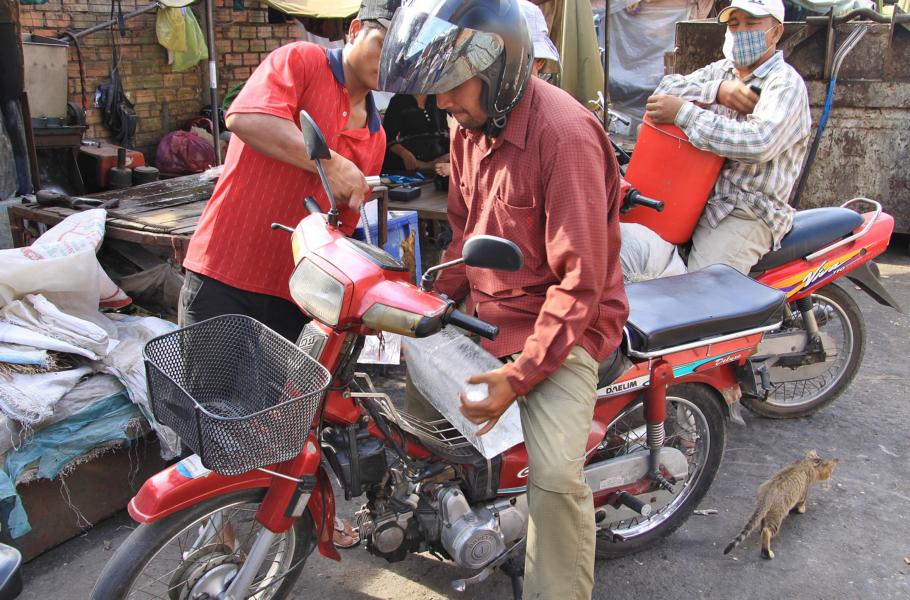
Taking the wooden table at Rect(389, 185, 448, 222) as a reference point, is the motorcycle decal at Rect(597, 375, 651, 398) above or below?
above

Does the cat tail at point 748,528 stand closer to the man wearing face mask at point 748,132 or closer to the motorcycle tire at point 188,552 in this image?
the man wearing face mask at point 748,132

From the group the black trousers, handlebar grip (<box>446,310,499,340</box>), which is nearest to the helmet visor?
handlebar grip (<box>446,310,499,340</box>)

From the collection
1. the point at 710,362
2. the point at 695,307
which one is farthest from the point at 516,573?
the point at 695,307

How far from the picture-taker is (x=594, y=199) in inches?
87.4

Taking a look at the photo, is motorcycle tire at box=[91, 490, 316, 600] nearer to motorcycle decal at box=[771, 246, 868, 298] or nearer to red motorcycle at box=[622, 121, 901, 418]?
red motorcycle at box=[622, 121, 901, 418]

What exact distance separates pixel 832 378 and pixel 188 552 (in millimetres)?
3552

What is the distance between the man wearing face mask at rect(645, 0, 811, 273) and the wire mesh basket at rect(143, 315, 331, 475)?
94.6 inches

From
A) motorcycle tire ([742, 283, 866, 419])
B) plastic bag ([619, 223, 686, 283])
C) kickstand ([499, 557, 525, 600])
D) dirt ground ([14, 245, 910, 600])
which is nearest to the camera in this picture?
kickstand ([499, 557, 525, 600])

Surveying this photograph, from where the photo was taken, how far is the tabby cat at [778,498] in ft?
11.0

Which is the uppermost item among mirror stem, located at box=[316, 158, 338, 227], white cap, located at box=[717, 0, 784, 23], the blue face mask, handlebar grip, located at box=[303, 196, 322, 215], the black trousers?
white cap, located at box=[717, 0, 784, 23]

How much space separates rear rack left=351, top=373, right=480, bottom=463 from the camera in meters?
2.54

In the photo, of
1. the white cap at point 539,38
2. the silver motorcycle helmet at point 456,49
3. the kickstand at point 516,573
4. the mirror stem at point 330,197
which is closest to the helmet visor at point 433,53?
the silver motorcycle helmet at point 456,49

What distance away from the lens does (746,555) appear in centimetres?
337

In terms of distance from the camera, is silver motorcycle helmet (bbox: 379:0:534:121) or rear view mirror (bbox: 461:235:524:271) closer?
rear view mirror (bbox: 461:235:524:271)
